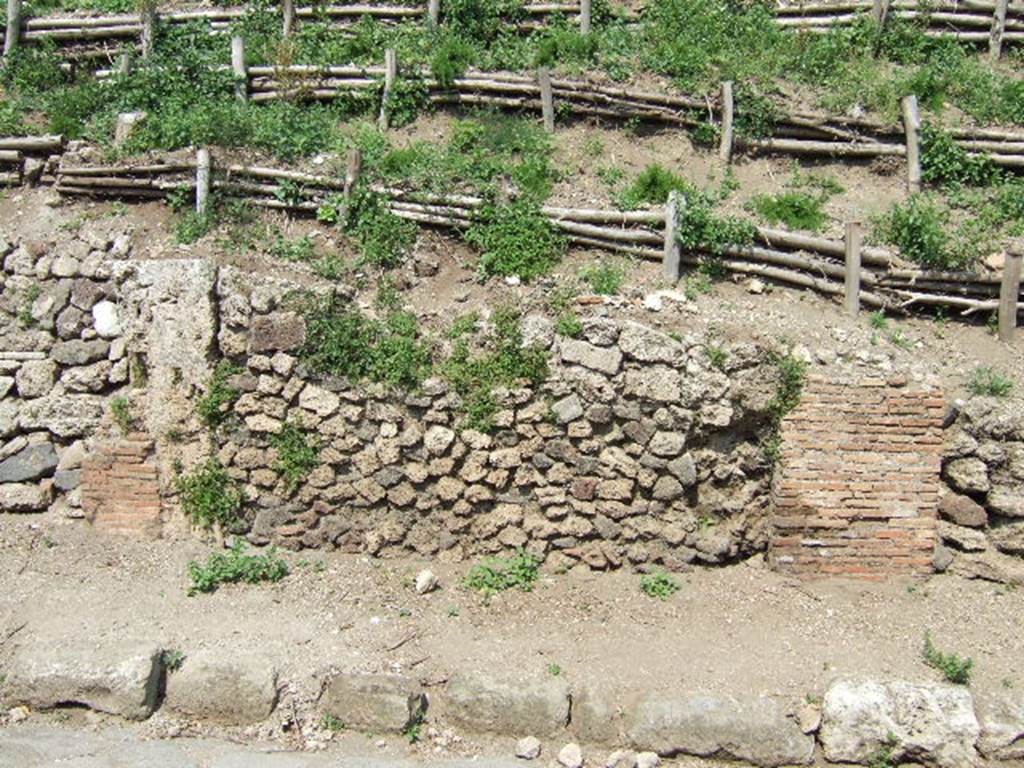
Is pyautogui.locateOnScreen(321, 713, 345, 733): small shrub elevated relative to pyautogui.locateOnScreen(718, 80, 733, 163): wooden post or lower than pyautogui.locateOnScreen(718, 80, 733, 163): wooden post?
lower

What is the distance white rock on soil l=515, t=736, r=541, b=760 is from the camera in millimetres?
6512

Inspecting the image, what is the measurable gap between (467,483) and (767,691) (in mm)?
2457

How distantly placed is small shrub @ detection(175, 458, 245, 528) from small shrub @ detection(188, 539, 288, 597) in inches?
12.8

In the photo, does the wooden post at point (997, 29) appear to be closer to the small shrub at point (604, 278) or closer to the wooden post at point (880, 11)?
the wooden post at point (880, 11)

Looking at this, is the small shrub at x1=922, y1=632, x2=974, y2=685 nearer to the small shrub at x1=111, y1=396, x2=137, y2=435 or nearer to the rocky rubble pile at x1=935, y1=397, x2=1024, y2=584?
the rocky rubble pile at x1=935, y1=397, x2=1024, y2=584

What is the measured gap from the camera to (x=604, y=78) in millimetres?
10469

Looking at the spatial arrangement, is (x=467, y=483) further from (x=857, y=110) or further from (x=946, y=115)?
(x=946, y=115)

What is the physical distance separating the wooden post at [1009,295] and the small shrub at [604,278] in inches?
112

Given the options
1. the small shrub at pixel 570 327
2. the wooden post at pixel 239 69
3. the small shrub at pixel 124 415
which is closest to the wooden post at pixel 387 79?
the wooden post at pixel 239 69

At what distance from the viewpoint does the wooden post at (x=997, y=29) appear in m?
11.1

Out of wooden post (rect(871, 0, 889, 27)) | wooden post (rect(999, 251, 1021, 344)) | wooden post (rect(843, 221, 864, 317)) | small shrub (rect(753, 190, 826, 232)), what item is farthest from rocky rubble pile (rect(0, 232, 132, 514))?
wooden post (rect(871, 0, 889, 27))

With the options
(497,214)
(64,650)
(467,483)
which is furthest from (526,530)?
(64,650)

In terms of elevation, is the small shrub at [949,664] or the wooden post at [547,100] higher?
the wooden post at [547,100]

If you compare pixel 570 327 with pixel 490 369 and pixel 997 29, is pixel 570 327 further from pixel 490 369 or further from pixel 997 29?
pixel 997 29
